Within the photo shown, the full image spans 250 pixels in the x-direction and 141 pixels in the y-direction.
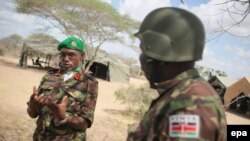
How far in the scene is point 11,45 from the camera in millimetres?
69750

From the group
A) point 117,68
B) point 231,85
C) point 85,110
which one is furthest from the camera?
point 117,68

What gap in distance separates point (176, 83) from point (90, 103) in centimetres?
162

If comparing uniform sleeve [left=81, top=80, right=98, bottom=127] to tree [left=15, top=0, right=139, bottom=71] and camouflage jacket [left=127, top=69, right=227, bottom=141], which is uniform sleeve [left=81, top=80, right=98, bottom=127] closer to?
camouflage jacket [left=127, top=69, right=227, bottom=141]

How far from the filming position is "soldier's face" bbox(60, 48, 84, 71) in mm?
3049

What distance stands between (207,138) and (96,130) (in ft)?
26.7

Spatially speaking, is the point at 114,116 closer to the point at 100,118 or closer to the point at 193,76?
the point at 100,118

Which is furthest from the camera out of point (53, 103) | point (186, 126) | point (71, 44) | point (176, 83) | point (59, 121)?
point (71, 44)

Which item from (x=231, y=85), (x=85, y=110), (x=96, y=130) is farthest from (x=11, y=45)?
(x=85, y=110)

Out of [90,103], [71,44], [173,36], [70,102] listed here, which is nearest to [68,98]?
[70,102]

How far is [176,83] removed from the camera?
1.42 meters

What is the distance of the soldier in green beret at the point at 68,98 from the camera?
9.38 feet

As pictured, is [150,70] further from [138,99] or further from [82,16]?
[82,16]

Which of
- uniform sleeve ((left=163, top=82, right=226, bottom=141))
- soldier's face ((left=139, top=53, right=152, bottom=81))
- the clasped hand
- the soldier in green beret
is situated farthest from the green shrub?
uniform sleeve ((left=163, top=82, right=226, bottom=141))

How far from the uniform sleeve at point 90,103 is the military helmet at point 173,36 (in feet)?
5.00
